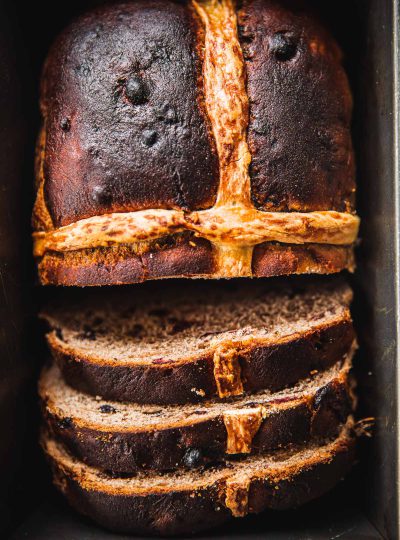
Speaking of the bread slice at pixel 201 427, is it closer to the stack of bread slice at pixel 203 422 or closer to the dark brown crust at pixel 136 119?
the stack of bread slice at pixel 203 422

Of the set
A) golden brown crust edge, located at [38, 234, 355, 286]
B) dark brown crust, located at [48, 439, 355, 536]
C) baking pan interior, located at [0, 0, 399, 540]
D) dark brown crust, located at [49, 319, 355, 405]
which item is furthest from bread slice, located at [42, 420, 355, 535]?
golden brown crust edge, located at [38, 234, 355, 286]

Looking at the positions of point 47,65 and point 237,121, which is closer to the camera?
point 237,121

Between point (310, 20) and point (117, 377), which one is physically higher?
point (310, 20)

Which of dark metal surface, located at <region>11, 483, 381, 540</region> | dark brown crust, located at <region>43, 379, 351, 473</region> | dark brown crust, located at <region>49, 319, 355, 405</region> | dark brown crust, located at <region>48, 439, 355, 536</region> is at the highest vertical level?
dark brown crust, located at <region>49, 319, 355, 405</region>

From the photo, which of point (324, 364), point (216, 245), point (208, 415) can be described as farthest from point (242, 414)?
point (216, 245)

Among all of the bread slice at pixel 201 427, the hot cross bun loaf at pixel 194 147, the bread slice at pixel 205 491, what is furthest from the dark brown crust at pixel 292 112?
the bread slice at pixel 205 491

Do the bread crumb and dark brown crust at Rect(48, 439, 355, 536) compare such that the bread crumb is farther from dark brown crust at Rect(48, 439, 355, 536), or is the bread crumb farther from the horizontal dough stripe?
the horizontal dough stripe

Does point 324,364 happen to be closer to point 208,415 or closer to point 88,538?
point 208,415
